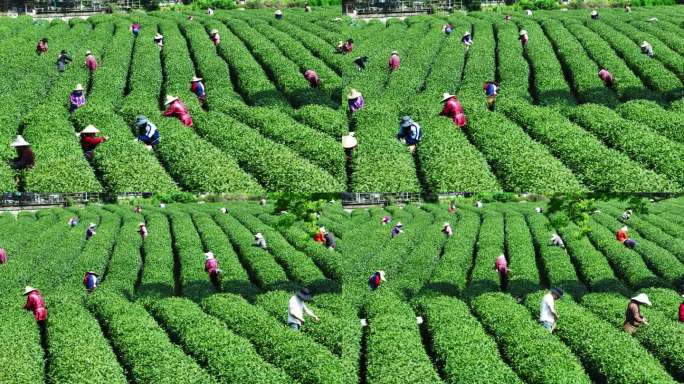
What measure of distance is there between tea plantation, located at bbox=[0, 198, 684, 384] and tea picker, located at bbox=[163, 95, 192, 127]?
502 centimetres

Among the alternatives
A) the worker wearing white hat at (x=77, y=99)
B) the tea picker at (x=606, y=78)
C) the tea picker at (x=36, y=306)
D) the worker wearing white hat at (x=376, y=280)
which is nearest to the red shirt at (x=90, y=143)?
the worker wearing white hat at (x=77, y=99)

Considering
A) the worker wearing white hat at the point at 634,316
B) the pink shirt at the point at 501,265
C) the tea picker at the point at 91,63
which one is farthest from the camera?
the pink shirt at the point at 501,265

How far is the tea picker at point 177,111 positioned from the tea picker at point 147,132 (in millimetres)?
364

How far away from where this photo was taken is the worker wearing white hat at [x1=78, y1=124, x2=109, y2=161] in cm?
1055

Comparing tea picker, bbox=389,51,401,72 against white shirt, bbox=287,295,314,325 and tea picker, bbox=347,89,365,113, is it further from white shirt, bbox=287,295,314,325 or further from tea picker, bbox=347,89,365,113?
white shirt, bbox=287,295,314,325

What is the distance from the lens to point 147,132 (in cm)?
1084

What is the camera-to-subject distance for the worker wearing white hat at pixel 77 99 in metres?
11.4

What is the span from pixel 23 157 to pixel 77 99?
171cm

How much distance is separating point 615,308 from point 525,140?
7.22m

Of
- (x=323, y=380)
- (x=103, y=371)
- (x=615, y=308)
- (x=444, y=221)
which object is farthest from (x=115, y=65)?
(x=444, y=221)

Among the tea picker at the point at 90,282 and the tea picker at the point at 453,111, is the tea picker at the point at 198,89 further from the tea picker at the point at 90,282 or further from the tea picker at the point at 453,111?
the tea picker at the point at 90,282

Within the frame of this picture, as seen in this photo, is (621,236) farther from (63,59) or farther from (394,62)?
(63,59)

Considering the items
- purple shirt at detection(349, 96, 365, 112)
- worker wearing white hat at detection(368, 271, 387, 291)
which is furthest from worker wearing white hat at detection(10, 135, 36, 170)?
worker wearing white hat at detection(368, 271, 387, 291)

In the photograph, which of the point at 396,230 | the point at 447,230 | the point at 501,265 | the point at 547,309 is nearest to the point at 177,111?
the point at 547,309
